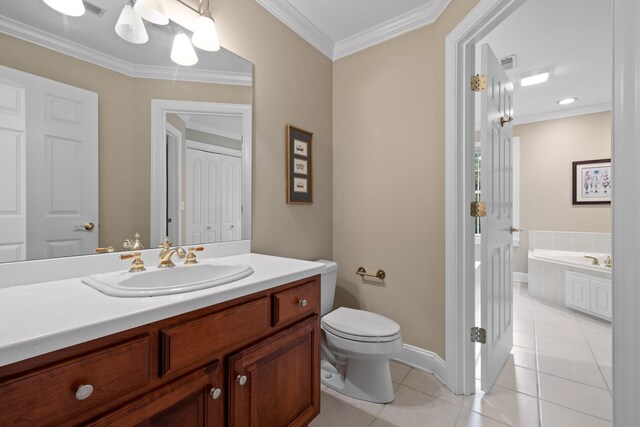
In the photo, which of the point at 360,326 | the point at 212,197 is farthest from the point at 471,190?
the point at 212,197

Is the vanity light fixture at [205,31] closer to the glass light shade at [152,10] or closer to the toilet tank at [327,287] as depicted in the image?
the glass light shade at [152,10]

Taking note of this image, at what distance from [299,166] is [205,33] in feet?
3.15

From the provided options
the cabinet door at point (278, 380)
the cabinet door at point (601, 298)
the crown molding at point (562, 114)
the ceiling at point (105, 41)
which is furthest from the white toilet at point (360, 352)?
the crown molding at point (562, 114)

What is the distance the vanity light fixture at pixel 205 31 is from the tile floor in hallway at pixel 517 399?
2.04 meters

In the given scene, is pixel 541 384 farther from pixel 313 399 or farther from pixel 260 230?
pixel 260 230

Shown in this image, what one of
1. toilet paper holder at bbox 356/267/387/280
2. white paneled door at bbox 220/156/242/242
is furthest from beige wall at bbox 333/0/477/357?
white paneled door at bbox 220/156/242/242

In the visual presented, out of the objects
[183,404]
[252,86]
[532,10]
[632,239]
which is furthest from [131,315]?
[532,10]

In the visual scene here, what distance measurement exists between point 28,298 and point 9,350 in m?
0.41

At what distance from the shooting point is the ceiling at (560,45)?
1.94 meters

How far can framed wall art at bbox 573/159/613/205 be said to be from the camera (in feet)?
12.1

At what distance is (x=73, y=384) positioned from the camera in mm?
627

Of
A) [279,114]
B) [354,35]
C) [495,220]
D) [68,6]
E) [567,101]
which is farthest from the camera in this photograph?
[567,101]

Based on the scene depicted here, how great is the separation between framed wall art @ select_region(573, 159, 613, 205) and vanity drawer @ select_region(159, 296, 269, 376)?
182 inches

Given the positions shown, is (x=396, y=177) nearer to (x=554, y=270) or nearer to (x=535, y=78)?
(x=535, y=78)
